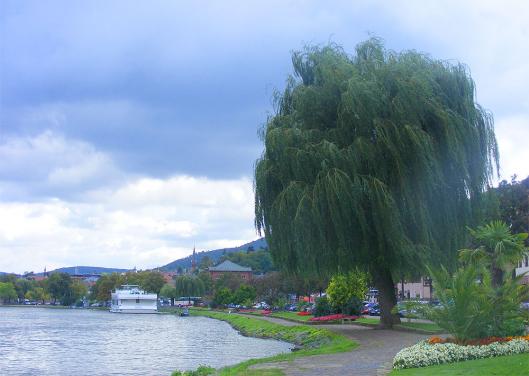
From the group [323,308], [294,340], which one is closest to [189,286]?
[323,308]

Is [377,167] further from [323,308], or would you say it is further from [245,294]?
[245,294]

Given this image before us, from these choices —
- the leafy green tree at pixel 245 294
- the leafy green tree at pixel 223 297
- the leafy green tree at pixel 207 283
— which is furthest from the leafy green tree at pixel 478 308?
the leafy green tree at pixel 207 283

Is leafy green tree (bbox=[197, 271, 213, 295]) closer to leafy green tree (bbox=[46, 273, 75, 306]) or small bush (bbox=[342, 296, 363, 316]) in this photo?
leafy green tree (bbox=[46, 273, 75, 306])

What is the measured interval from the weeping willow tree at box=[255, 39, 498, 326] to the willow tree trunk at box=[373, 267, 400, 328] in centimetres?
12

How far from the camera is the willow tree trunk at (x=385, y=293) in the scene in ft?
114

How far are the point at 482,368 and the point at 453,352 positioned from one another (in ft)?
7.40

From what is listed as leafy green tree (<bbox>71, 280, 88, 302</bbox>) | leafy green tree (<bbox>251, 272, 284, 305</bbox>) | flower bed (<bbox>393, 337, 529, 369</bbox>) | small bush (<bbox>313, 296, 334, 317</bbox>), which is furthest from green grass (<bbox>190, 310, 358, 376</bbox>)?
leafy green tree (<bbox>71, 280, 88, 302</bbox>)

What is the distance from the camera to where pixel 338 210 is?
1233 inches

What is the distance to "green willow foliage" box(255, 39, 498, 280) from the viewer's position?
104ft

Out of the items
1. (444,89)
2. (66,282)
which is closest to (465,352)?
(444,89)

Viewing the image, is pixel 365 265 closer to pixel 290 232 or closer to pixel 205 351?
pixel 290 232

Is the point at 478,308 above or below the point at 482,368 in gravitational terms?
above

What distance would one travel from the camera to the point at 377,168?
32688 mm

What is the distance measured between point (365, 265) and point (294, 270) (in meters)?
3.62
